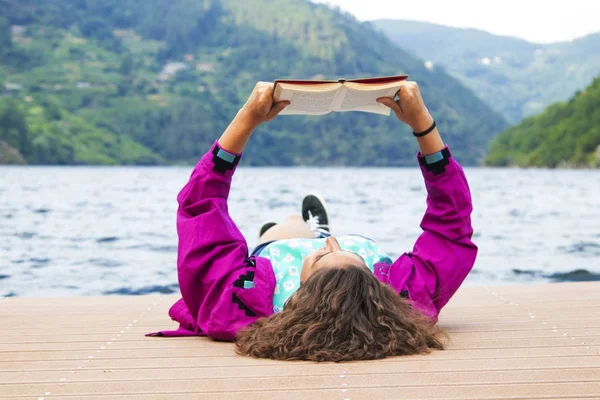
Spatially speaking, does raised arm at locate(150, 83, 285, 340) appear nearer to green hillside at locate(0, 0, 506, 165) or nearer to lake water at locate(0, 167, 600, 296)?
lake water at locate(0, 167, 600, 296)

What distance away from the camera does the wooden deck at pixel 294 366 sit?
2914 mm

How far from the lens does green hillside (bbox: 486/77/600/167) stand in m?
103

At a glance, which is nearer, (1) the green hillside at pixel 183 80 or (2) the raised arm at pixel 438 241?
(2) the raised arm at pixel 438 241

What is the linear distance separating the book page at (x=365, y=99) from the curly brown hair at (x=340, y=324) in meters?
0.78

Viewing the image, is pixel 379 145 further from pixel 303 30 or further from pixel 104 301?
pixel 104 301

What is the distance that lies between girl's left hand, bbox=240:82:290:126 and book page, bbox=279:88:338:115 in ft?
0.17

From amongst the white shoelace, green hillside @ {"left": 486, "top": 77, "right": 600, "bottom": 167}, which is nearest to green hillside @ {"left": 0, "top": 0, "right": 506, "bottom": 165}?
green hillside @ {"left": 486, "top": 77, "right": 600, "bottom": 167}

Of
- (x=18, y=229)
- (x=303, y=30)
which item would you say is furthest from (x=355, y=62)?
(x=18, y=229)

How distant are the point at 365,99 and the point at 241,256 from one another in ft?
3.34

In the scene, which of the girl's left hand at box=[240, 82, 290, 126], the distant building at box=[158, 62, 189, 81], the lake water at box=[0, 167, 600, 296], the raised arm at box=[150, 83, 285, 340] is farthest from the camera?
the distant building at box=[158, 62, 189, 81]

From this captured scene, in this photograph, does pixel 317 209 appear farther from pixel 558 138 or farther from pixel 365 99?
pixel 558 138

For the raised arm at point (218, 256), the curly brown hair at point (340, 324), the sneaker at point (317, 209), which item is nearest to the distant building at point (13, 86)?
the sneaker at point (317, 209)

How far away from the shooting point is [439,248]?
4.20 meters

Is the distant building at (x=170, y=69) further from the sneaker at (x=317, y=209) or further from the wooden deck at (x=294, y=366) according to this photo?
the wooden deck at (x=294, y=366)
